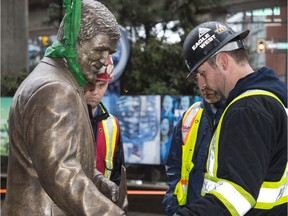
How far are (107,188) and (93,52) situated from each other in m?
0.58

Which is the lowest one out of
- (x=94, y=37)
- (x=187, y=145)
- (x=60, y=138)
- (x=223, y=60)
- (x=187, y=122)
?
(x=187, y=145)

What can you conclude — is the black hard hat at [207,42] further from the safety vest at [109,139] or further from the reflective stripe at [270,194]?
the safety vest at [109,139]

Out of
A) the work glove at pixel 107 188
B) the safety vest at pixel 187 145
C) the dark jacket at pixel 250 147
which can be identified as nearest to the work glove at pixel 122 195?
the work glove at pixel 107 188

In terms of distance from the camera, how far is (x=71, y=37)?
218cm

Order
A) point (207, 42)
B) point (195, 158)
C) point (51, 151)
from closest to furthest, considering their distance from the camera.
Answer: point (51, 151), point (207, 42), point (195, 158)

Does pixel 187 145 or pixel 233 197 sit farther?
pixel 187 145

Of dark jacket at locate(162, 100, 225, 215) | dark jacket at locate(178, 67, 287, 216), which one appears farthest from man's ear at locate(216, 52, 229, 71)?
dark jacket at locate(162, 100, 225, 215)

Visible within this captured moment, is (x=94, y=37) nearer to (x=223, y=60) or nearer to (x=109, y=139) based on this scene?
(x=223, y=60)

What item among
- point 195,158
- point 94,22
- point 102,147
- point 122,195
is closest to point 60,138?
point 122,195

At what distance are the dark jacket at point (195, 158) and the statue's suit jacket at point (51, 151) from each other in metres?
1.48

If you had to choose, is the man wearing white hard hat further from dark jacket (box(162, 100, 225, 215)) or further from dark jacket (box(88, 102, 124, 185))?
dark jacket (box(162, 100, 225, 215))

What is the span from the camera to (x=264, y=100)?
7.76ft

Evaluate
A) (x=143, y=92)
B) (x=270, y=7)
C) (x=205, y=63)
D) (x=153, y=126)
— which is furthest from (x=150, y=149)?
(x=270, y=7)

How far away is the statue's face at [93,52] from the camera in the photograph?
87.2 inches
